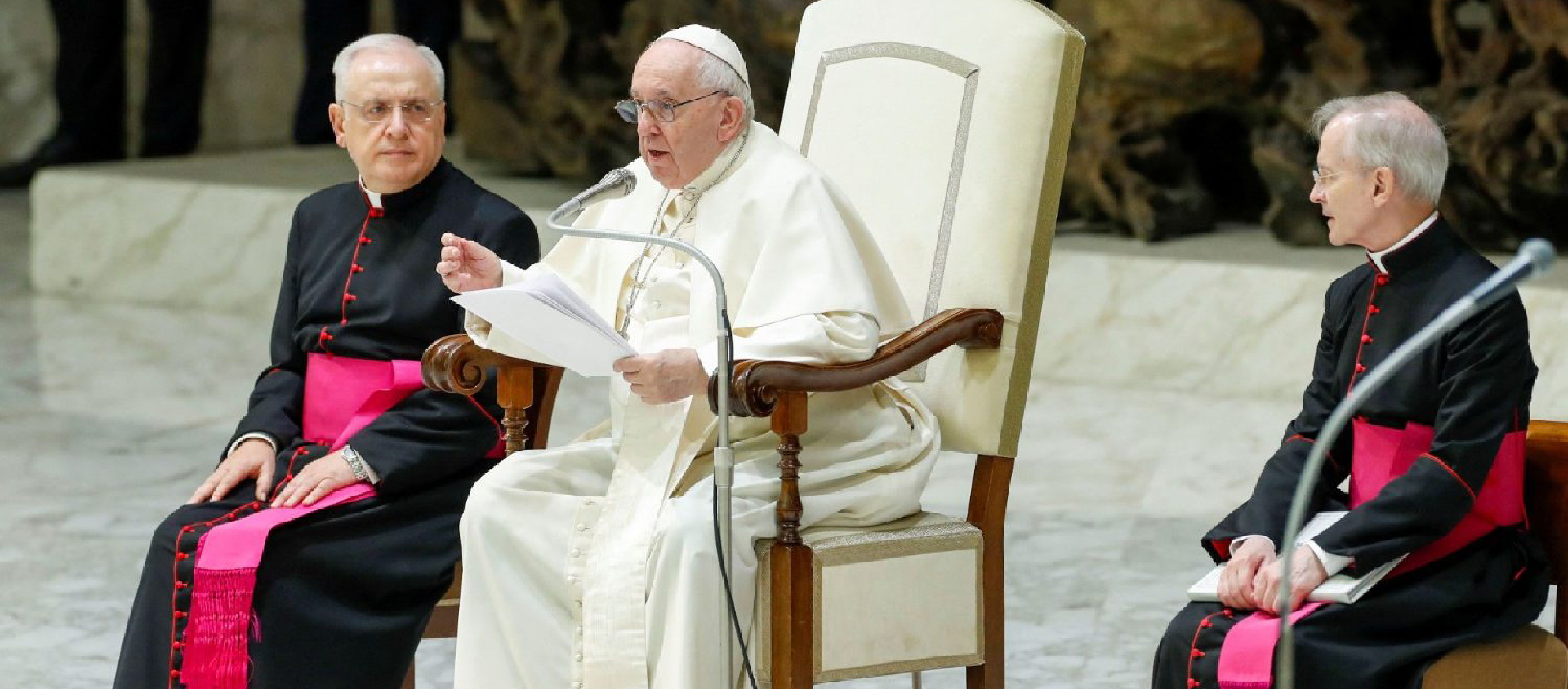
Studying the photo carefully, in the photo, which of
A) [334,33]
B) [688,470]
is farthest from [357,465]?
[334,33]

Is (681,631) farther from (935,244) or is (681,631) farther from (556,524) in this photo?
(935,244)

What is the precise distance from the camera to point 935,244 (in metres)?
3.97

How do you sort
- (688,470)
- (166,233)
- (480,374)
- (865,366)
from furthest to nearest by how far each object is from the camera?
(166,233)
(480,374)
(688,470)
(865,366)

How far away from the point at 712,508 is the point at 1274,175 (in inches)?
197

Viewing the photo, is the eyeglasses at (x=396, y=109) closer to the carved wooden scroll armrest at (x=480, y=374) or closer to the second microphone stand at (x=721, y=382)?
the carved wooden scroll armrest at (x=480, y=374)

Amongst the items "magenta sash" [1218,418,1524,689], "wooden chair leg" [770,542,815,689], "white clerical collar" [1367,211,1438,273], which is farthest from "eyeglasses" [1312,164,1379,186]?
"wooden chair leg" [770,542,815,689]

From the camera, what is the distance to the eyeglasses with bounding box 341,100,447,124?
4.03 meters

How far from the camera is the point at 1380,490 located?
3.30 metres

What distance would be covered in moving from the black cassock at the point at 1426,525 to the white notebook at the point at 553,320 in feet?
3.18

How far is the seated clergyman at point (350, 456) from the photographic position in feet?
12.6

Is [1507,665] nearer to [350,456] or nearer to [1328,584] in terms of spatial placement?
[1328,584]

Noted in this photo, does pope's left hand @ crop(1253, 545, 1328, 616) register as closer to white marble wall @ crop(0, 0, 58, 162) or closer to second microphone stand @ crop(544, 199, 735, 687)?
second microphone stand @ crop(544, 199, 735, 687)

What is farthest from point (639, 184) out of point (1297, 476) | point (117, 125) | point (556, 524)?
point (117, 125)

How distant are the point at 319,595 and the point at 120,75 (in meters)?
9.51
